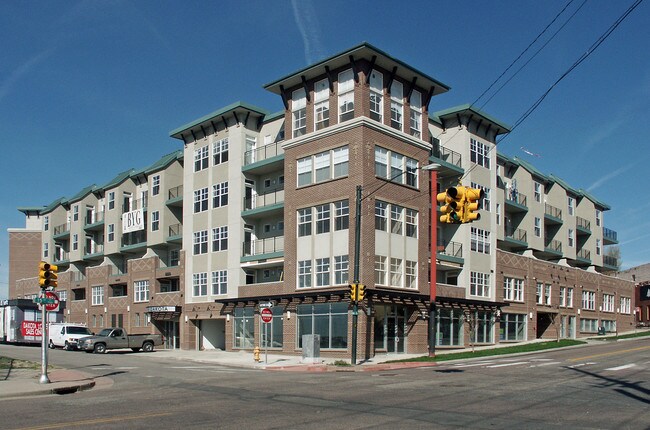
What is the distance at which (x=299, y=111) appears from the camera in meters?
42.8

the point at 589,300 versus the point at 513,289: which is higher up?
the point at 513,289

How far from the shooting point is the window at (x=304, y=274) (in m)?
40.4

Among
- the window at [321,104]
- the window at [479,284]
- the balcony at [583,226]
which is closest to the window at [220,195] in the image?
the window at [321,104]

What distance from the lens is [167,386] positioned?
21078 millimetres

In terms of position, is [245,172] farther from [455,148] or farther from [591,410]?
[591,410]

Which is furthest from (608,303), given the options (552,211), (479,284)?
(479,284)

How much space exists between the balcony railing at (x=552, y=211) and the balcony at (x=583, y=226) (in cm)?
529

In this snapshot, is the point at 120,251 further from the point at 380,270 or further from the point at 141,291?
the point at 380,270

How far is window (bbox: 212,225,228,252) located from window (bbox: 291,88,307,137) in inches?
386

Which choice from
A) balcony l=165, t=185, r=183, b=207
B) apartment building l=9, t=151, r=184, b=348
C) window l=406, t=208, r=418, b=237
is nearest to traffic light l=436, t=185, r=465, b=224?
window l=406, t=208, r=418, b=237

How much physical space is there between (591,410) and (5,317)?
4824 cm

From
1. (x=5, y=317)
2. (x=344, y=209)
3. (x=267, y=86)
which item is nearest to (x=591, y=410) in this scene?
(x=344, y=209)

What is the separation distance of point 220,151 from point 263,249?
866 centimetres

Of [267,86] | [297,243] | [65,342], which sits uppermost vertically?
[267,86]
